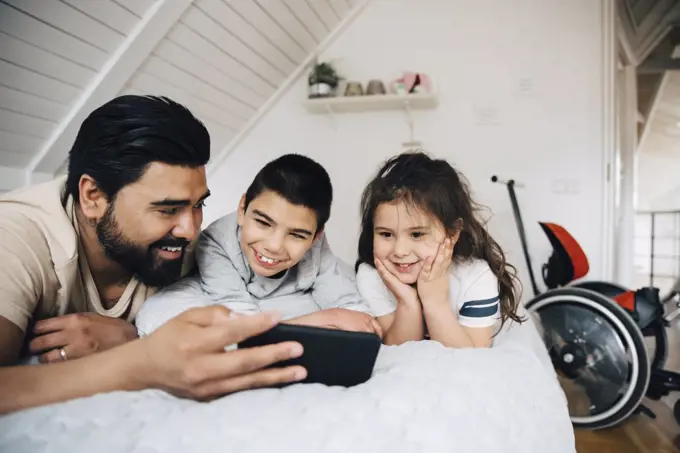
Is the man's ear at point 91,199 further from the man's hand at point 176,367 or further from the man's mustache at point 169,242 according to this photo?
the man's hand at point 176,367

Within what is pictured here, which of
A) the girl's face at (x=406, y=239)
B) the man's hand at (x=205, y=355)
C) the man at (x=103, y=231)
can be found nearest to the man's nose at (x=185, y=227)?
the man at (x=103, y=231)

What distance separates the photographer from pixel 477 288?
3.64ft

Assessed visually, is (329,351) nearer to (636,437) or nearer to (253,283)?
(253,283)

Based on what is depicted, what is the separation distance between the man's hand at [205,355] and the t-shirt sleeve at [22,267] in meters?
0.27

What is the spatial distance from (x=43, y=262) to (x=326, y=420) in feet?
1.80

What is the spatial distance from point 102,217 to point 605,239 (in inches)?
96.1

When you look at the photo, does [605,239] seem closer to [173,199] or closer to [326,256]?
[326,256]

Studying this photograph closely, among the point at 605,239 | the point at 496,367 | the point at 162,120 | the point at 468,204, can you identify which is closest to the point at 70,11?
the point at 162,120

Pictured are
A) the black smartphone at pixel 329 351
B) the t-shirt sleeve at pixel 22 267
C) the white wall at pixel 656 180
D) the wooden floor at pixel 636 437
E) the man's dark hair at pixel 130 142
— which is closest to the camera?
the black smartphone at pixel 329 351

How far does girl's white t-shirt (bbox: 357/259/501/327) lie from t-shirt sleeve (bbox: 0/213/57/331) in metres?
0.69

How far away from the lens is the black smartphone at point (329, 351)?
1.81ft

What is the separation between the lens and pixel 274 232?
40.1 inches

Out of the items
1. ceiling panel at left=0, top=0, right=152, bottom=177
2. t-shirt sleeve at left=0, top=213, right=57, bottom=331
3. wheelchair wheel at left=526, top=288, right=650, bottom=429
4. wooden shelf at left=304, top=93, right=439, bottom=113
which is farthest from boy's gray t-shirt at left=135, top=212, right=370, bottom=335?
wooden shelf at left=304, top=93, right=439, bottom=113

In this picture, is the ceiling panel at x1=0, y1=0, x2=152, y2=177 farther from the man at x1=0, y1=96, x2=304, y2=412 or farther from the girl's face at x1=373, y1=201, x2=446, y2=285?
the girl's face at x1=373, y1=201, x2=446, y2=285
